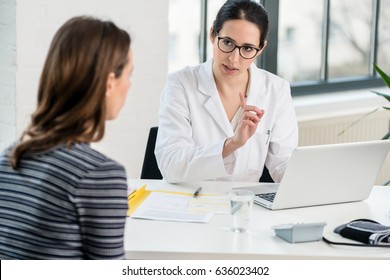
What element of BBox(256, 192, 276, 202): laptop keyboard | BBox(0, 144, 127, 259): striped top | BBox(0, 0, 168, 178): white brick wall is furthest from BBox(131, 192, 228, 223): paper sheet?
BBox(0, 0, 168, 178): white brick wall

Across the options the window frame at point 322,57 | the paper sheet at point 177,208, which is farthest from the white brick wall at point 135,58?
the paper sheet at point 177,208

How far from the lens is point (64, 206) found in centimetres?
148

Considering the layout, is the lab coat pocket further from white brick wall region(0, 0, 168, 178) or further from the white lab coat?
white brick wall region(0, 0, 168, 178)

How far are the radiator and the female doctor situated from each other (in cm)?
137

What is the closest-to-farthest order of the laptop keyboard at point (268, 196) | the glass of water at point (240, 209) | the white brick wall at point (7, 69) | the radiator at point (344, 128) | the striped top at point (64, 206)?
1. the striped top at point (64, 206)
2. the glass of water at point (240, 209)
3. the laptop keyboard at point (268, 196)
4. the white brick wall at point (7, 69)
5. the radiator at point (344, 128)

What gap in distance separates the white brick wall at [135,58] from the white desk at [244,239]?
1197 mm

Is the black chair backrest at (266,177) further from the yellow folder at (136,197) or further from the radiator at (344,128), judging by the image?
the radiator at (344,128)

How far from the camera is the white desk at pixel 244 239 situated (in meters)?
1.92

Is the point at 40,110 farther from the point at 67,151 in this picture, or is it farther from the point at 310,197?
the point at 310,197

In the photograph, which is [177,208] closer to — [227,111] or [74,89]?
[227,111]

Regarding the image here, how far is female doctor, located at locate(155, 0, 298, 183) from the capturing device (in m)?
2.60

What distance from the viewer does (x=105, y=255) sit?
153 centimetres

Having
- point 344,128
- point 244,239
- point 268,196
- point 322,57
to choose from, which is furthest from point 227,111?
point 322,57

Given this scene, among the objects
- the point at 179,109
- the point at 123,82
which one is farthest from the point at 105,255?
the point at 179,109
